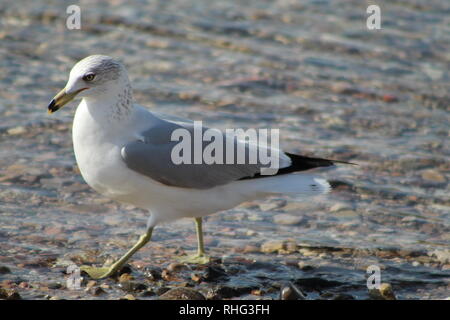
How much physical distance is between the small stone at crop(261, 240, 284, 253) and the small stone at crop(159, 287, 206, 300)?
3.69 feet

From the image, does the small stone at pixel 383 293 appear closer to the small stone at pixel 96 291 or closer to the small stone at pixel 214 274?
the small stone at pixel 214 274

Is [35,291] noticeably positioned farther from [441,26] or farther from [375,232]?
[441,26]

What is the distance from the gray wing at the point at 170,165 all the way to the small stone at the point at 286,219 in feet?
4.04

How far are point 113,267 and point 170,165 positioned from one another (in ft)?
2.92

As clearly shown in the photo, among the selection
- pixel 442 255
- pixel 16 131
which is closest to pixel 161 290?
pixel 442 255

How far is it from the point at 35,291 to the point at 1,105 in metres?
4.17

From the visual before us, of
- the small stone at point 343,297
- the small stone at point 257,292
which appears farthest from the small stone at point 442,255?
the small stone at point 257,292

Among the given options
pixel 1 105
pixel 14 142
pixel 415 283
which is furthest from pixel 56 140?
pixel 415 283

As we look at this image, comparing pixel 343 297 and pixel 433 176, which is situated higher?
pixel 433 176

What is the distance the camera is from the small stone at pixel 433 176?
8.29 m

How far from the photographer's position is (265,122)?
9562 mm

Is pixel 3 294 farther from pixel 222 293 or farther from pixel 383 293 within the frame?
pixel 383 293
